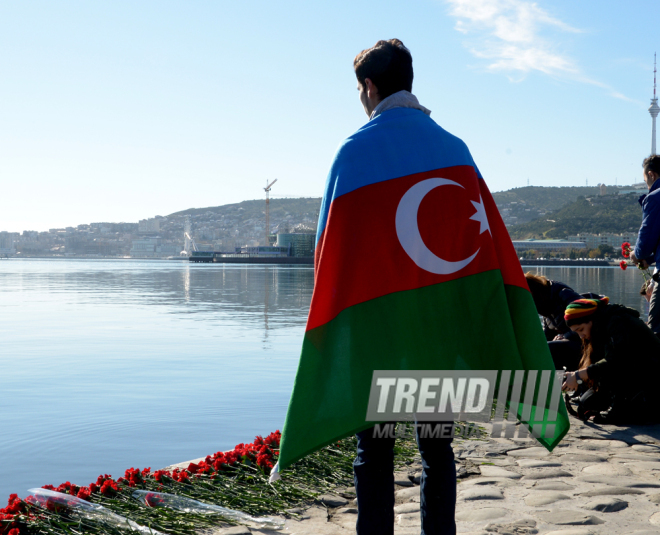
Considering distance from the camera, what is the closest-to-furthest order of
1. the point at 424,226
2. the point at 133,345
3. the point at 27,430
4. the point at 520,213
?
the point at 424,226 < the point at 27,430 < the point at 133,345 < the point at 520,213

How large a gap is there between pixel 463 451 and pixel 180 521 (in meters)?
2.05

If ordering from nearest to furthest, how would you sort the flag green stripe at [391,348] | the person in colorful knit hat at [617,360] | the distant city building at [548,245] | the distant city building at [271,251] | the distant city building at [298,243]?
the flag green stripe at [391,348], the person in colorful knit hat at [617,360], the distant city building at [298,243], the distant city building at [548,245], the distant city building at [271,251]

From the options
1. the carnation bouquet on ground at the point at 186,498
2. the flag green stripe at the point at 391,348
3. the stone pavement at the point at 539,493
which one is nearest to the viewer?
the flag green stripe at the point at 391,348

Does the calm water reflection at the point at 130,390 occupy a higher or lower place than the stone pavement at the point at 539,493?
lower

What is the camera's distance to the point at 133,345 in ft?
37.1

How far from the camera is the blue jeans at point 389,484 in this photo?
2.09 m

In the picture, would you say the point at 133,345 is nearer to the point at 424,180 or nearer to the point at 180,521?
the point at 180,521

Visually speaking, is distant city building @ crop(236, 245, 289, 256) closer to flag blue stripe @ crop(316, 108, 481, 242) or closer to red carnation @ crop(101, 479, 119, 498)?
red carnation @ crop(101, 479, 119, 498)

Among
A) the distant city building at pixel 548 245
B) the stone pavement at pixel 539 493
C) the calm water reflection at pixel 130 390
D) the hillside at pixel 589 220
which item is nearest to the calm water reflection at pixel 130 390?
the calm water reflection at pixel 130 390

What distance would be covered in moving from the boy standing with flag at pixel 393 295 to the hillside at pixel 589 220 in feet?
455

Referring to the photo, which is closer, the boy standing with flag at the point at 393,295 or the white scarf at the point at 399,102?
the boy standing with flag at the point at 393,295

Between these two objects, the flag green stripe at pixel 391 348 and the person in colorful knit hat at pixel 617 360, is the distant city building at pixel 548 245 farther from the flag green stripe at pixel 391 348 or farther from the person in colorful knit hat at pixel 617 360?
the flag green stripe at pixel 391 348

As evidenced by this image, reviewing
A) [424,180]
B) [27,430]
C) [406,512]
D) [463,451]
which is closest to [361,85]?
[424,180]

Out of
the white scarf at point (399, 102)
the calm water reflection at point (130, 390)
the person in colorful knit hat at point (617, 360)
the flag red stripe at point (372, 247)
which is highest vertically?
the white scarf at point (399, 102)
